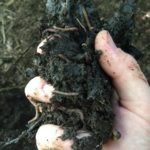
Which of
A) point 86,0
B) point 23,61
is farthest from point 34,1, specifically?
point 86,0

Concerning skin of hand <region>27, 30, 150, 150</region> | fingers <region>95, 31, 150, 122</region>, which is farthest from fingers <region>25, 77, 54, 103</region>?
fingers <region>95, 31, 150, 122</region>

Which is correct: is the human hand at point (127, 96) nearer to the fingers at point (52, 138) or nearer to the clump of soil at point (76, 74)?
the clump of soil at point (76, 74)

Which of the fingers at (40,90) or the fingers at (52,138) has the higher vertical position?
the fingers at (40,90)

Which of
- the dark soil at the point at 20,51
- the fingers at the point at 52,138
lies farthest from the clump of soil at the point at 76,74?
the dark soil at the point at 20,51

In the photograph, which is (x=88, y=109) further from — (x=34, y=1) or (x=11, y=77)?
(x=34, y=1)

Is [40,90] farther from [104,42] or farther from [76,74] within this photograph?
[104,42]

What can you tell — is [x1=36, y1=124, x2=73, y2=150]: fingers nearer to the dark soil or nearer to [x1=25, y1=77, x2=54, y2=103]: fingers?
[x1=25, y1=77, x2=54, y2=103]: fingers

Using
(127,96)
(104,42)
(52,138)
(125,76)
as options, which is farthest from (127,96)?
(52,138)
